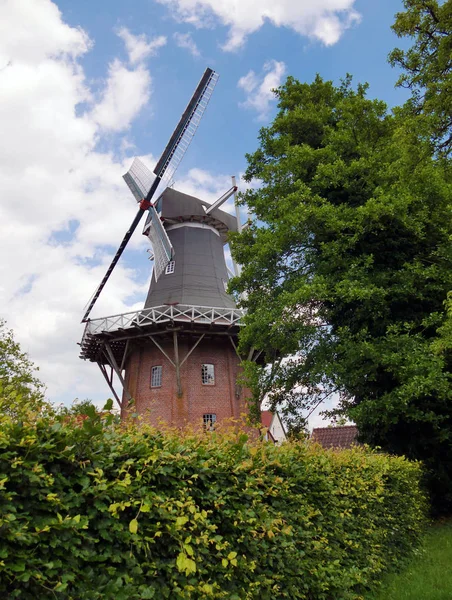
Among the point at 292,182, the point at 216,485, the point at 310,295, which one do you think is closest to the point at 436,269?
the point at 310,295

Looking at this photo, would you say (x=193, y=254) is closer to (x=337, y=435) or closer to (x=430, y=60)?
(x=337, y=435)

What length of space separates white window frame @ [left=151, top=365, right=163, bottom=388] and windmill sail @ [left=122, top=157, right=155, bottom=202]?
10.9 m

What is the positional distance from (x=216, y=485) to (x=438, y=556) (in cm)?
616

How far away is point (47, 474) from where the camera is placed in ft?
8.52

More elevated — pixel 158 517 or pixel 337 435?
pixel 337 435

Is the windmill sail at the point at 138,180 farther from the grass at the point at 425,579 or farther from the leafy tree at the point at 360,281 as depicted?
the grass at the point at 425,579

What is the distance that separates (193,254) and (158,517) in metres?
23.1

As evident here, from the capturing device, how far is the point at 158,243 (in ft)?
84.5

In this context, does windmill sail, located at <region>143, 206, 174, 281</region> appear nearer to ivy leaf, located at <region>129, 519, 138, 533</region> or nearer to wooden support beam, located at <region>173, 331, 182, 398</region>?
wooden support beam, located at <region>173, 331, 182, 398</region>

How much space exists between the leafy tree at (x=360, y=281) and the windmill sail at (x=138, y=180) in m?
15.1

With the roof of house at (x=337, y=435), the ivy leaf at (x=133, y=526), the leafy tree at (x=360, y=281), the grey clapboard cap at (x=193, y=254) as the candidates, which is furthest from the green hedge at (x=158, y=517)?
the roof of house at (x=337, y=435)

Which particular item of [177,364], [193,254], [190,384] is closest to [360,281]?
[177,364]

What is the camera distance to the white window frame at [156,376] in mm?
22312

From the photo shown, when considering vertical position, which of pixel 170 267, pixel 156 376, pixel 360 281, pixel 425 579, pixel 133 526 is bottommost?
pixel 425 579
